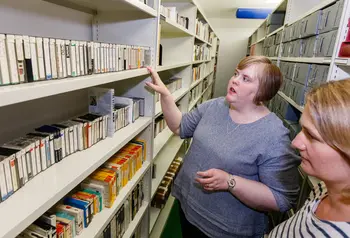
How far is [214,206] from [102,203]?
534 millimetres

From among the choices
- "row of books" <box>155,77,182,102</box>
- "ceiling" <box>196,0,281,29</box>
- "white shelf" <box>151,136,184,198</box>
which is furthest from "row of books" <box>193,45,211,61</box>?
"white shelf" <box>151,136,184,198</box>

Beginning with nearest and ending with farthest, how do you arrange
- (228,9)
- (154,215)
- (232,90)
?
(232,90) < (154,215) < (228,9)

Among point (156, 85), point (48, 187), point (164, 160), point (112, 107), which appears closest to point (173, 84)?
point (164, 160)

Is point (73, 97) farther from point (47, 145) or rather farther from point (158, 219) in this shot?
point (158, 219)

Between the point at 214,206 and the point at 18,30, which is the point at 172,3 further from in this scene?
the point at 214,206

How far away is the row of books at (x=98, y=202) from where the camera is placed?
78 cm

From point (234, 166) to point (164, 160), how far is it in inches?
53.0

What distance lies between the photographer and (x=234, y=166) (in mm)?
974

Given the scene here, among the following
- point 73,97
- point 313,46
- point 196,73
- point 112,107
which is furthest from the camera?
point 196,73

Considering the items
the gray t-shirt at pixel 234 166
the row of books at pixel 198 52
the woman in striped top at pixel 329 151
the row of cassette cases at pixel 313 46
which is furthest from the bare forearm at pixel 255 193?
the row of books at pixel 198 52

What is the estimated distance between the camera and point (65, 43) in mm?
761

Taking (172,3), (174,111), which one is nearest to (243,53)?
(172,3)

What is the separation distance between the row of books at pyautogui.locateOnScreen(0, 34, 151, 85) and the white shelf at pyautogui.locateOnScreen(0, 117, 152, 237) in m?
0.33

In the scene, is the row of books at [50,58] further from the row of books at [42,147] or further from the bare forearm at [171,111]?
the bare forearm at [171,111]
